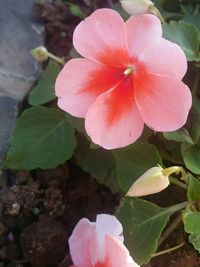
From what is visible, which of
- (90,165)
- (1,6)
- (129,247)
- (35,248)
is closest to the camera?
(129,247)

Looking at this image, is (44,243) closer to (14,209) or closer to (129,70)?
(14,209)

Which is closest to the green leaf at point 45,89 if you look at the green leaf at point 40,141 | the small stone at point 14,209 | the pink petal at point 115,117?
the green leaf at point 40,141

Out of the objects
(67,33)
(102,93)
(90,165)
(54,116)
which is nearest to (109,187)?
(90,165)

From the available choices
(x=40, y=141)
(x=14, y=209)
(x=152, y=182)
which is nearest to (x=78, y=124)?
(x=40, y=141)

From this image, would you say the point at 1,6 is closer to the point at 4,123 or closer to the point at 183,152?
the point at 4,123

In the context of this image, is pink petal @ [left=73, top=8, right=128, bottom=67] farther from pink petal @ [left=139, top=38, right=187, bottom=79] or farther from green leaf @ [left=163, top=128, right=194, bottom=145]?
green leaf @ [left=163, top=128, right=194, bottom=145]

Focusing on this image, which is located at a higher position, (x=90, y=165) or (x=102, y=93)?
(x=102, y=93)
